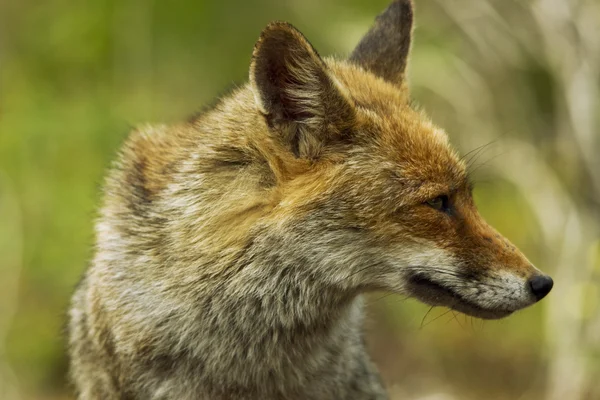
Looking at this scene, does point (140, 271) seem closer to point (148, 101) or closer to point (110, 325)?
point (110, 325)

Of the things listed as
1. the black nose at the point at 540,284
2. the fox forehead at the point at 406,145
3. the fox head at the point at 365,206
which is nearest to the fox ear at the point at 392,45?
the fox forehead at the point at 406,145

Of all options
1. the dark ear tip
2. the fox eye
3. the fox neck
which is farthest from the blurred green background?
the dark ear tip

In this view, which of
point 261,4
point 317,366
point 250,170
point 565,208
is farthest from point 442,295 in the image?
point 261,4

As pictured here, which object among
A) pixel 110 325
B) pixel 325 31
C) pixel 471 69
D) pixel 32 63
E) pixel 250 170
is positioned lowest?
pixel 110 325

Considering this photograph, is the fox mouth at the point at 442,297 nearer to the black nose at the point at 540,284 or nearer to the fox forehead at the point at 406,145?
the black nose at the point at 540,284

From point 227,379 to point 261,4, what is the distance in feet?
48.2

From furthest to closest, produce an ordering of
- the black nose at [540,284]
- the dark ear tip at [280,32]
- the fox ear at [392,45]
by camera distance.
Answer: the fox ear at [392,45] → the black nose at [540,284] → the dark ear tip at [280,32]

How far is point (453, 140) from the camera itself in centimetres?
900

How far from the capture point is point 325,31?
13.9 meters

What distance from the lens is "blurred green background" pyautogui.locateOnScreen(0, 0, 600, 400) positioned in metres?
10.7

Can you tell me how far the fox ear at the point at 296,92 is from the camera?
4824 millimetres

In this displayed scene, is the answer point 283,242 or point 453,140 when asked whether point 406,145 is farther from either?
point 453,140

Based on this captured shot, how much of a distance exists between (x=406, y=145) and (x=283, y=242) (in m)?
0.97

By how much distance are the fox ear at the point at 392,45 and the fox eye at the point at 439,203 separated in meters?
1.24
